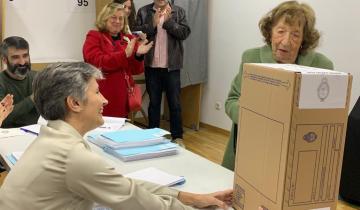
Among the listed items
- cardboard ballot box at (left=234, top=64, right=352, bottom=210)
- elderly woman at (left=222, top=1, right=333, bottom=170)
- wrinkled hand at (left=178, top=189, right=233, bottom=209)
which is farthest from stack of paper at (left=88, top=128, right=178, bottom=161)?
cardboard ballot box at (left=234, top=64, right=352, bottom=210)

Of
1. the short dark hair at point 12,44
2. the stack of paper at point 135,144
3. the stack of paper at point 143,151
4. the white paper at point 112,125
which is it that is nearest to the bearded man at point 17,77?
the short dark hair at point 12,44

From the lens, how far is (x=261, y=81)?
4.18ft

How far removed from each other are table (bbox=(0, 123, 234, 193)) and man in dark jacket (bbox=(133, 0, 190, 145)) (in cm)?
233

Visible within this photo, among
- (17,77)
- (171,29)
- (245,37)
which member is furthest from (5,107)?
(245,37)

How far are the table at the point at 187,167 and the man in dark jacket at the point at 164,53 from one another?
7.63ft

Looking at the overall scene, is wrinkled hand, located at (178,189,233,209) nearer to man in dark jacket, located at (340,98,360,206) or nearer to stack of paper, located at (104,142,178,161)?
stack of paper, located at (104,142,178,161)

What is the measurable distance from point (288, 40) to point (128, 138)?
852 mm

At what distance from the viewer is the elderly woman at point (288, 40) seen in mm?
1849

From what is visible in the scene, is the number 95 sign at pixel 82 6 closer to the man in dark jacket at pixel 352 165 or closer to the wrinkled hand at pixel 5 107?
the wrinkled hand at pixel 5 107

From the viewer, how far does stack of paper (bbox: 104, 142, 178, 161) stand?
1.92 metres

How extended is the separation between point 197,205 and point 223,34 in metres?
3.63

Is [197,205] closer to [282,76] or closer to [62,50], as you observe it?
[282,76]

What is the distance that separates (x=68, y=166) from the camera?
123cm

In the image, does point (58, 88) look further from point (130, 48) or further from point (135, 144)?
point (130, 48)
